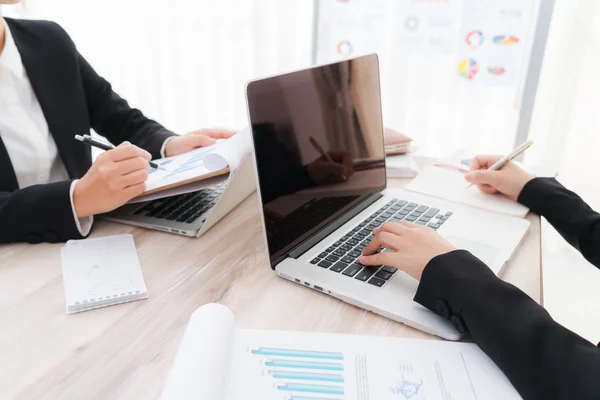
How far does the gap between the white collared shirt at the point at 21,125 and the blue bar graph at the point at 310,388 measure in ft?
2.95

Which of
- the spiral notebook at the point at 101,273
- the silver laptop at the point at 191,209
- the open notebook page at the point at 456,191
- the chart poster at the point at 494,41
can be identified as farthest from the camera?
the chart poster at the point at 494,41

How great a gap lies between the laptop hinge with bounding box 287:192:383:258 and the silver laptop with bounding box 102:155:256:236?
0.56 ft

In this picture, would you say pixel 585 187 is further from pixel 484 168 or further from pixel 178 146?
pixel 178 146

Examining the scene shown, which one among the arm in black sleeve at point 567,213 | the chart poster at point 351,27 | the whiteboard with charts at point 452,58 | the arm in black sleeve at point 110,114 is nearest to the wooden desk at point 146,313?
the arm in black sleeve at point 567,213

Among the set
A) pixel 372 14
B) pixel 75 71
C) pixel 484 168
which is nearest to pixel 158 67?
pixel 372 14

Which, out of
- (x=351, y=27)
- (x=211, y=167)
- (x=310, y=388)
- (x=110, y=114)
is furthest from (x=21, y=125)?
(x=351, y=27)

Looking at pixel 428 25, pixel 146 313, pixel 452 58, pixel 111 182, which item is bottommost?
pixel 146 313

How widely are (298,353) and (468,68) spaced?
1.74 meters

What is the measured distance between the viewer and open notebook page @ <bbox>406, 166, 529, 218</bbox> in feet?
3.56

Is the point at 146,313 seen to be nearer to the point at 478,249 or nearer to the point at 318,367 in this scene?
the point at 318,367

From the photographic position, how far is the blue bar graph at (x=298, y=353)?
1.97 ft

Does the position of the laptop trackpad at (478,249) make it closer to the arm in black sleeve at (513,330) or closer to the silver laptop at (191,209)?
the arm in black sleeve at (513,330)

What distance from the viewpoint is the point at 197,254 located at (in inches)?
33.8

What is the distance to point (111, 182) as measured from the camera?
0.86m
